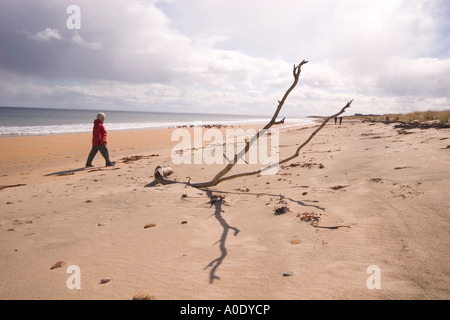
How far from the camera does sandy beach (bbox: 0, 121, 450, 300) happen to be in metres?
2.26

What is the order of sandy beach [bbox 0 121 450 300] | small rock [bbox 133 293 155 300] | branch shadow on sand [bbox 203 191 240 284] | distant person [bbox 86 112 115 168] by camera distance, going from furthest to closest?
distant person [bbox 86 112 115 168]
branch shadow on sand [bbox 203 191 240 284]
sandy beach [bbox 0 121 450 300]
small rock [bbox 133 293 155 300]

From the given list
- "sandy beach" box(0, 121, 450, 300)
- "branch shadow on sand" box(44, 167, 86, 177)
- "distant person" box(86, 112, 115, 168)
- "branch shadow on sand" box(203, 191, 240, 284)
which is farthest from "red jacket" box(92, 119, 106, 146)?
"branch shadow on sand" box(203, 191, 240, 284)

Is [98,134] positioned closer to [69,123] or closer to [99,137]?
[99,137]

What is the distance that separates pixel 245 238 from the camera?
3201 millimetres

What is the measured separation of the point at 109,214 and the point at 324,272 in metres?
3.31

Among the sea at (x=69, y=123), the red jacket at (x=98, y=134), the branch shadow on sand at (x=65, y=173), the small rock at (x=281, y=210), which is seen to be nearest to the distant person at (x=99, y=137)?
the red jacket at (x=98, y=134)

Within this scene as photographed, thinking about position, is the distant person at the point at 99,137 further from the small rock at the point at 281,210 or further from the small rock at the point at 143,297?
the small rock at the point at 143,297

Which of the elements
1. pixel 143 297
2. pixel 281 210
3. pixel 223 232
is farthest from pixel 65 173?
pixel 143 297

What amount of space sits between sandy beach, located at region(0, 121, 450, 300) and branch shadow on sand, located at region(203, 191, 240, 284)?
0.02 meters

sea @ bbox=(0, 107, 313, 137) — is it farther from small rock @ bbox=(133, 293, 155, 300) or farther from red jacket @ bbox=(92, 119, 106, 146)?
small rock @ bbox=(133, 293, 155, 300)

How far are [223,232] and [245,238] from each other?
1.13 feet

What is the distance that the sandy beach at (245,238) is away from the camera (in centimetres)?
226

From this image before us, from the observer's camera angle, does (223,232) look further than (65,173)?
No

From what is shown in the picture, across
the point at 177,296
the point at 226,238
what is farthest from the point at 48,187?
the point at 177,296
